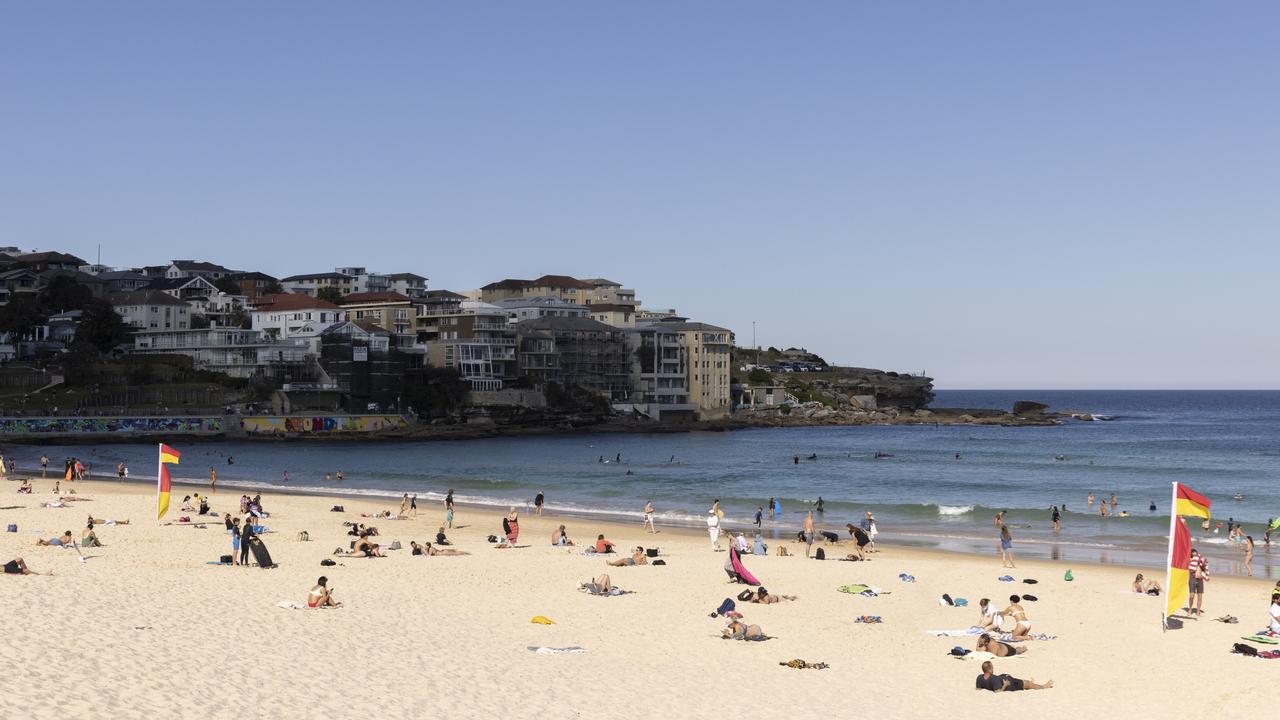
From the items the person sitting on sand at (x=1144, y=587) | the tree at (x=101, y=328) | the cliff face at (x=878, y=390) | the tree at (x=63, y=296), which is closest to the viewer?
the person sitting on sand at (x=1144, y=587)

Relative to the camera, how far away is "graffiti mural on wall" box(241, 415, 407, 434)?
314 feet

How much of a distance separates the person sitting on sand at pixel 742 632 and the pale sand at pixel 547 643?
1.04 ft

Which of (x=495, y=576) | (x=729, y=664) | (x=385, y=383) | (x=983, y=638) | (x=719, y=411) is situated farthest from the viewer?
(x=719, y=411)

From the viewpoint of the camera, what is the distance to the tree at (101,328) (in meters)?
109

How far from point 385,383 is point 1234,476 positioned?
70.5m

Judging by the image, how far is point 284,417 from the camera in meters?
96.9

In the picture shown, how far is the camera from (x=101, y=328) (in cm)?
11000

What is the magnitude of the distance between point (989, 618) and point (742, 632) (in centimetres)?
432

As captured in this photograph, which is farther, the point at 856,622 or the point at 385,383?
the point at 385,383

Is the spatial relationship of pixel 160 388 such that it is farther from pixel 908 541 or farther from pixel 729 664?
pixel 729 664

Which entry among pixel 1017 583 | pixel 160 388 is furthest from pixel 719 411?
pixel 1017 583

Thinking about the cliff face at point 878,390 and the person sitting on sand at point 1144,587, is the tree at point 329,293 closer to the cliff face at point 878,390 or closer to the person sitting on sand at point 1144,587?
the cliff face at point 878,390

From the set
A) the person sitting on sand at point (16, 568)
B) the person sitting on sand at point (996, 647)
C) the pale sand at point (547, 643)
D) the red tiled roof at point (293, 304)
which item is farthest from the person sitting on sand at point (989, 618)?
the red tiled roof at point (293, 304)

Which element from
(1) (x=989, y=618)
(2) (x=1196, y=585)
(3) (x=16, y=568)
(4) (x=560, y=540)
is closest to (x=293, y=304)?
(4) (x=560, y=540)
